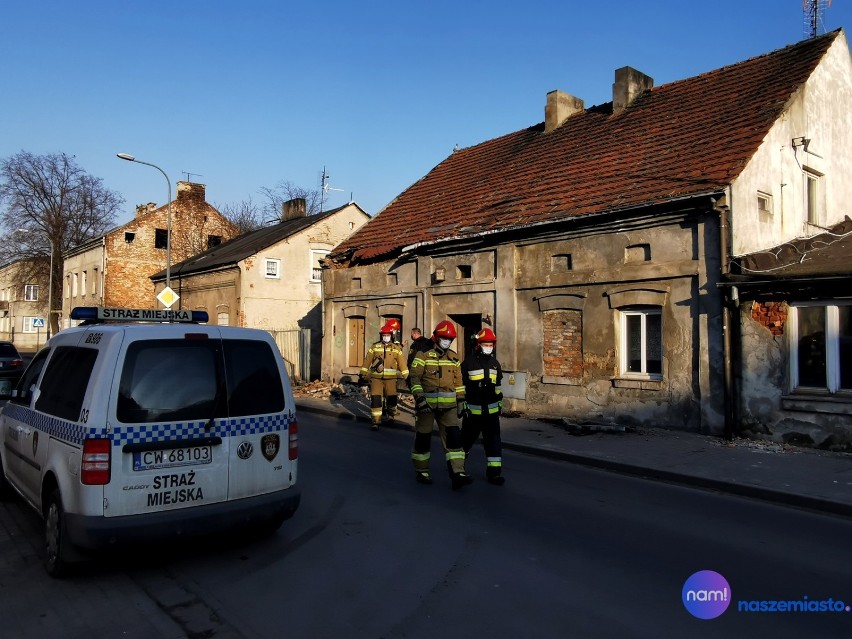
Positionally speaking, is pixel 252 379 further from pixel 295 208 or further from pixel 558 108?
pixel 295 208

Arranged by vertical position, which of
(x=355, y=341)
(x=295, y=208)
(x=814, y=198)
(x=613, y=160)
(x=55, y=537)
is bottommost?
(x=55, y=537)

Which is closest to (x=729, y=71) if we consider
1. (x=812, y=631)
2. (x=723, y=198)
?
(x=723, y=198)

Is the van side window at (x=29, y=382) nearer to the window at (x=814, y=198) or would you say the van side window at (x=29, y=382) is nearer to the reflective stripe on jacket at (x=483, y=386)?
the reflective stripe on jacket at (x=483, y=386)

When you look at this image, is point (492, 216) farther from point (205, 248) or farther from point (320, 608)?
point (205, 248)

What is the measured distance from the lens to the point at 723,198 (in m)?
11.0

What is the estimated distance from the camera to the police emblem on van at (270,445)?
5.18m

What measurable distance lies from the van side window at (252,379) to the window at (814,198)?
12.8m

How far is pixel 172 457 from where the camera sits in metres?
4.74

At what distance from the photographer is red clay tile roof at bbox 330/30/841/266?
486 inches

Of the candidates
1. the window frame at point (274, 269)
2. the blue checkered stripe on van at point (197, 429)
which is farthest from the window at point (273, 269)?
the blue checkered stripe on van at point (197, 429)

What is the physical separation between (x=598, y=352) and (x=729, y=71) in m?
7.96

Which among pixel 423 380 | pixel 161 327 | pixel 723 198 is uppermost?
pixel 723 198

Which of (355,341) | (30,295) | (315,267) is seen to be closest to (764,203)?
(355,341)

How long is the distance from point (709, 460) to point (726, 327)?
2705mm
